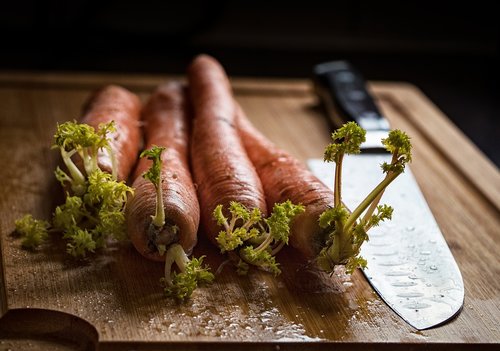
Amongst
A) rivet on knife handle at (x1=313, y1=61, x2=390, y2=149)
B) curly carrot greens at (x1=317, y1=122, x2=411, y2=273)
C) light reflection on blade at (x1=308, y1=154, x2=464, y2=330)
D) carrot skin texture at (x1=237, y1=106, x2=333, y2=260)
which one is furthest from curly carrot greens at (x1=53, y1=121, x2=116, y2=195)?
rivet on knife handle at (x1=313, y1=61, x2=390, y2=149)

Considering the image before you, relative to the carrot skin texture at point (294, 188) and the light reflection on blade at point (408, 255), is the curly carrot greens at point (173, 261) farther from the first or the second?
the light reflection on blade at point (408, 255)

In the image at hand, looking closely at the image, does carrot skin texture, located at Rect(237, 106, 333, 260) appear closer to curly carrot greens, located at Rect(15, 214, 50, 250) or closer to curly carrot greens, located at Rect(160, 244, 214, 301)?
curly carrot greens, located at Rect(160, 244, 214, 301)

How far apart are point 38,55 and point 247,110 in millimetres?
1335

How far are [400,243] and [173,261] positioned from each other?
19.9 inches

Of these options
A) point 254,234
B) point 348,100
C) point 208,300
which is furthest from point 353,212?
point 348,100

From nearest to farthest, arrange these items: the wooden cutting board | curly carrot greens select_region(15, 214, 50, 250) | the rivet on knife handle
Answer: the wooden cutting board, curly carrot greens select_region(15, 214, 50, 250), the rivet on knife handle

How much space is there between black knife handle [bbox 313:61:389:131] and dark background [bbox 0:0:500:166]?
905 millimetres

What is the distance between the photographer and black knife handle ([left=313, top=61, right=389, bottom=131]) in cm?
225

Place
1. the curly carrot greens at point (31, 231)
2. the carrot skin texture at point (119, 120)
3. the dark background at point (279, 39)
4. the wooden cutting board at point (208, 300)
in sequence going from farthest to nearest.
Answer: the dark background at point (279, 39) → the carrot skin texture at point (119, 120) → the curly carrot greens at point (31, 231) → the wooden cutting board at point (208, 300)

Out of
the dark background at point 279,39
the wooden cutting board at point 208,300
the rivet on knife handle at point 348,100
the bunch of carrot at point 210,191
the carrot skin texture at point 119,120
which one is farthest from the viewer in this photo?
the dark background at point 279,39

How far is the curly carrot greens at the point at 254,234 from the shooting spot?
1499mm

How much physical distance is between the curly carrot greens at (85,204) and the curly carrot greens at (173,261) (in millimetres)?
95

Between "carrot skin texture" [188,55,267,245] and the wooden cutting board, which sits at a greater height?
"carrot skin texture" [188,55,267,245]

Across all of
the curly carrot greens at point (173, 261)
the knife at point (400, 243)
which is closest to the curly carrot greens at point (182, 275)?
the curly carrot greens at point (173, 261)
